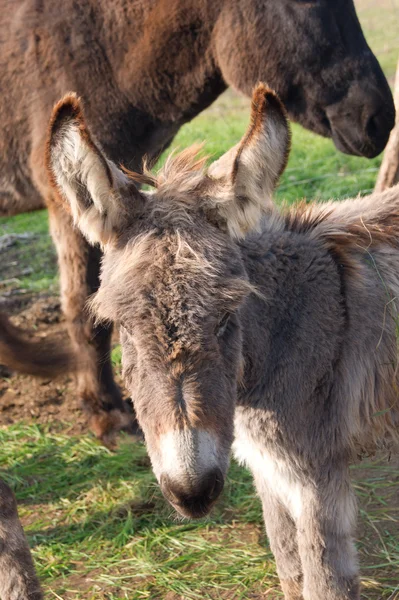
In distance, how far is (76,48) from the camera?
4.15 metres

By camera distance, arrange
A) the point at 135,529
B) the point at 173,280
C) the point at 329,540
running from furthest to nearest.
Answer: the point at 135,529 < the point at 329,540 < the point at 173,280

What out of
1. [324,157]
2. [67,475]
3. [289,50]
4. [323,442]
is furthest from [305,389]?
[324,157]

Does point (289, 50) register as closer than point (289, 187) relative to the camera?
Yes

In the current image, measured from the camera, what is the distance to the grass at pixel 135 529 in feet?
10.7

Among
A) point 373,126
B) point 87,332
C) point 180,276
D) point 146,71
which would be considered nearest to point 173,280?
point 180,276

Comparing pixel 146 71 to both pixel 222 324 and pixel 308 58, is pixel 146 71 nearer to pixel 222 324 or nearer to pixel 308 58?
pixel 308 58

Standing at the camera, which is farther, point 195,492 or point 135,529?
point 135,529

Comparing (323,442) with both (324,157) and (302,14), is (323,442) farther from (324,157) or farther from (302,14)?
(324,157)

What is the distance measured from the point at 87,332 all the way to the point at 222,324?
208 cm

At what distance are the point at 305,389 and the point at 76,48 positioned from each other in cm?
252

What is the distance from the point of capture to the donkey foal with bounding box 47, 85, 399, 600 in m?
2.21

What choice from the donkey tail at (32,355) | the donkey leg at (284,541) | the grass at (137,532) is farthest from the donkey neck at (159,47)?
the donkey leg at (284,541)

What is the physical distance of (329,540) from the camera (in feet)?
8.48

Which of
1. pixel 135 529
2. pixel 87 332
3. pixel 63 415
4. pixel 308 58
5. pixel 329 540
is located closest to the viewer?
pixel 329 540
